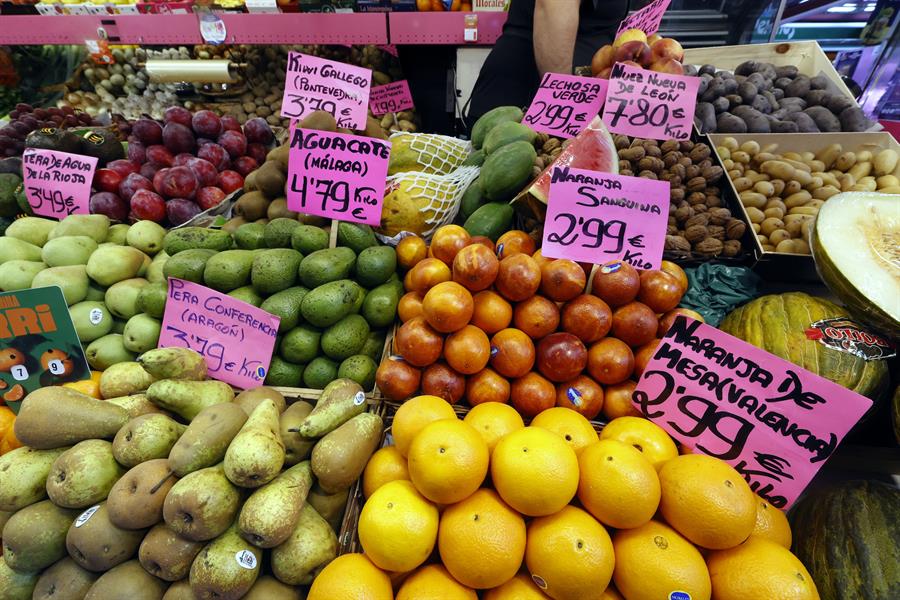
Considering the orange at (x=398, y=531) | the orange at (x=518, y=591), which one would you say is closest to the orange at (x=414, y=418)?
the orange at (x=398, y=531)

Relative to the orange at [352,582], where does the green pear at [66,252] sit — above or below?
above

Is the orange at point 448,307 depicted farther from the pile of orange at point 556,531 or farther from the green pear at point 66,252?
the green pear at point 66,252

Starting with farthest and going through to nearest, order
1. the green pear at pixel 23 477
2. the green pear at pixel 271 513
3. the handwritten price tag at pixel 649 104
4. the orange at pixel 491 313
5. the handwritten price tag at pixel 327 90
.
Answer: the handwritten price tag at pixel 327 90 < the handwritten price tag at pixel 649 104 < the orange at pixel 491 313 < the green pear at pixel 23 477 < the green pear at pixel 271 513

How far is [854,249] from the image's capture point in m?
1.27

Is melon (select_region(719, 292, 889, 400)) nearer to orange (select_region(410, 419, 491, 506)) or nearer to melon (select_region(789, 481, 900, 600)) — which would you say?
melon (select_region(789, 481, 900, 600))

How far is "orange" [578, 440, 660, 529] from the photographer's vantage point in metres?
0.87

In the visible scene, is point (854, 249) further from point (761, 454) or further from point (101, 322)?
point (101, 322)

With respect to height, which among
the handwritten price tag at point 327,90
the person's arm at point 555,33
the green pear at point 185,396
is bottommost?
the green pear at point 185,396

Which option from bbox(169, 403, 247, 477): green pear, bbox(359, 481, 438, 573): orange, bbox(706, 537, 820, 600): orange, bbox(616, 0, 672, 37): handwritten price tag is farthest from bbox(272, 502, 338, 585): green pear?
bbox(616, 0, 672, 37): handwritten price tag

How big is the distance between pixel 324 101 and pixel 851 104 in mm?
2676

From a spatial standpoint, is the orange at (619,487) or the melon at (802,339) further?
the melon at (802,339)

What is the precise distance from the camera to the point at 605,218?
135 centimetres

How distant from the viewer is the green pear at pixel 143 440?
1034 mm

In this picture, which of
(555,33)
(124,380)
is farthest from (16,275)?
(555,33)
